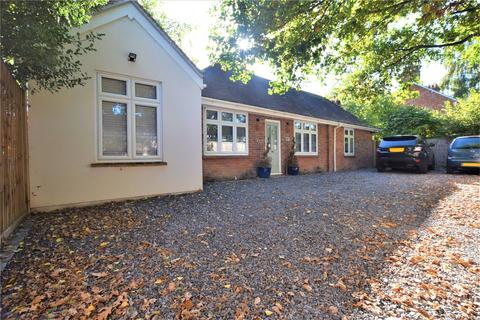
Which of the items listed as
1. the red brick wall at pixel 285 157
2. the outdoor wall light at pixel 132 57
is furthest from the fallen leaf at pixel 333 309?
the red brick wall at pixel 285 157

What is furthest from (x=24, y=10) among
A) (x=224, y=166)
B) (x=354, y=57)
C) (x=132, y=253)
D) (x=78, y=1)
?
(x=354, y=57)

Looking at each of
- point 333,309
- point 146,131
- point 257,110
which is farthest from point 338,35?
point 333,309

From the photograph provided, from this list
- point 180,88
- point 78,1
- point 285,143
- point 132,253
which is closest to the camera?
point 132,253

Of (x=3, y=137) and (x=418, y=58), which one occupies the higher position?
→ (x=418, y=58)

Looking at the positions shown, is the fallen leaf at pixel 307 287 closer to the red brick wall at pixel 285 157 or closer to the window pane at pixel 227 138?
the red brick wall at pixel 285 157

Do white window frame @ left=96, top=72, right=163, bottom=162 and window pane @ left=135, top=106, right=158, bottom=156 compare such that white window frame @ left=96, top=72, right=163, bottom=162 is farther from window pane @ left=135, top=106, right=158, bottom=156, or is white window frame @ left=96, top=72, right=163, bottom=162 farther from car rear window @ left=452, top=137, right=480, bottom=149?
car rear window @ left=452, top=137, right=480, bottom=149

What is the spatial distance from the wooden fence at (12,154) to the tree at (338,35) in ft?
14.5

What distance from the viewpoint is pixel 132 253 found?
3.19 metres

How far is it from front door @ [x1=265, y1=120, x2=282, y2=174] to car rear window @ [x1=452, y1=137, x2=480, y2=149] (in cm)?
784

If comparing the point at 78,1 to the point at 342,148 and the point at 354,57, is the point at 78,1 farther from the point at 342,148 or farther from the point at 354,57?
the point at 342,148

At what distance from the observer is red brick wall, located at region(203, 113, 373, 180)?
9262mm

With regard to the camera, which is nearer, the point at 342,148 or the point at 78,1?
the point at 78,1

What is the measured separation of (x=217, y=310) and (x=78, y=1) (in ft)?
15.3

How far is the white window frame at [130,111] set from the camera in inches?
219
